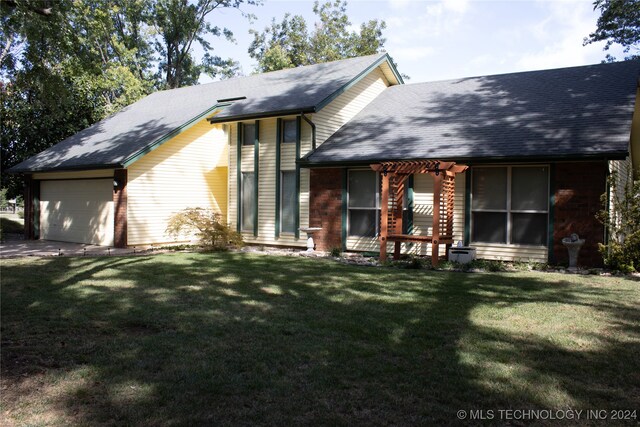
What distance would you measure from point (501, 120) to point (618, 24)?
15622mm

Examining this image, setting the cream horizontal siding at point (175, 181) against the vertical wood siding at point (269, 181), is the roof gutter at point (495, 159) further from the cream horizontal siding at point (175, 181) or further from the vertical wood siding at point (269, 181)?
the cream horizontal siding at point (175, 181)

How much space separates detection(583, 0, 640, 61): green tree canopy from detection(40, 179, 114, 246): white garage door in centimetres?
2167

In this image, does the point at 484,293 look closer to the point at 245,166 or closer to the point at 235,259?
the point at 235,259

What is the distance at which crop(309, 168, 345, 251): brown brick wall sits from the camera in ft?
46.9

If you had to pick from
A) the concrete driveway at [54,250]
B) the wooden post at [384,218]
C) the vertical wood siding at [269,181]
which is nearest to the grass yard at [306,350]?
the wooden post at [384,218]

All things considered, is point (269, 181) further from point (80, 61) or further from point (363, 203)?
point (80, 61)

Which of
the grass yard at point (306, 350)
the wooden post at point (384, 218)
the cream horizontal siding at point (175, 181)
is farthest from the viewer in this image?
the cream horizontal siding at point (175, 181)

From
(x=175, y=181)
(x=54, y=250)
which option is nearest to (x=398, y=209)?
(x=175, y=181)

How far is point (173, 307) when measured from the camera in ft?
22.3

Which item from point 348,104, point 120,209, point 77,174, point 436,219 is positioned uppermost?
point 348,104

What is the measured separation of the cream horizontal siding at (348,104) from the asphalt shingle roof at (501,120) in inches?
11.5

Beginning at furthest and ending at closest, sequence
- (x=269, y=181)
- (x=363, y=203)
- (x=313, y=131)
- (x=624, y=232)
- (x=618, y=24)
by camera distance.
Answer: (x=618, y=24) < (x=269, y=181) < (x=313, y=131) < (x=363, y=203) < (x=624, y=232)

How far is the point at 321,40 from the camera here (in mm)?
37125

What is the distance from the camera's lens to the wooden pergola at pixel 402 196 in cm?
1156
